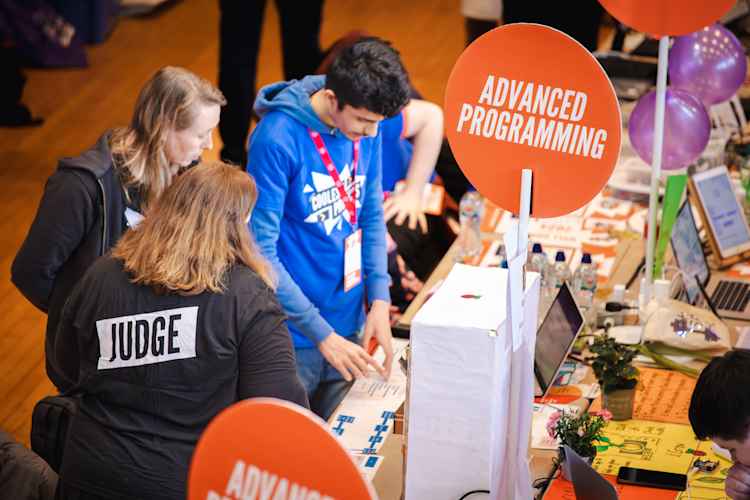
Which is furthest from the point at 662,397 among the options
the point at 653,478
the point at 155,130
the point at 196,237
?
the point at 155,130

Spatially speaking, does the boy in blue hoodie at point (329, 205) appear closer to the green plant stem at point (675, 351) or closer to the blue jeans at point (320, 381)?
the blue jeans at point (320, 381)

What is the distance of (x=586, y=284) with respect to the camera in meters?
3.54

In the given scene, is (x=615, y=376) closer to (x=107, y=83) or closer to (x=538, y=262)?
(x=538, y=262)

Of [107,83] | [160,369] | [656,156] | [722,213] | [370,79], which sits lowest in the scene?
[107,83]

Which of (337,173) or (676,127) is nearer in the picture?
(337,173)

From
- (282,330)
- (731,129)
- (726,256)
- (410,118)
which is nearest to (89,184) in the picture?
(282,330)

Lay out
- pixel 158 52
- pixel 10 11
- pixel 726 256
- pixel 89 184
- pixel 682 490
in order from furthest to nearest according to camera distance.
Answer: pixel 158 52, pixel 10 11, pixel 726 256, pixel 89 184, pixel 682 490

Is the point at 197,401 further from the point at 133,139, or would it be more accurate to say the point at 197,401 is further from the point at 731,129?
the point at 731,129

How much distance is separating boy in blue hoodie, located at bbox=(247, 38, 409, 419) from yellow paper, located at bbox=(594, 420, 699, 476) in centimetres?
65

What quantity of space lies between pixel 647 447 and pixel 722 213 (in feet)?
4.70

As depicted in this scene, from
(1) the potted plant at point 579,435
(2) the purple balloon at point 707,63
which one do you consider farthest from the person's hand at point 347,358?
(2) the purple balloon at point 707,63

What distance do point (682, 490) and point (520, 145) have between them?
948mm

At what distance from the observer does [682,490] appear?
8.54 feet

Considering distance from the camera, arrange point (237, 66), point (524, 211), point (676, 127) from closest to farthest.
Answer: point (524, 211) < point (676, 127) < point (237, 66)
